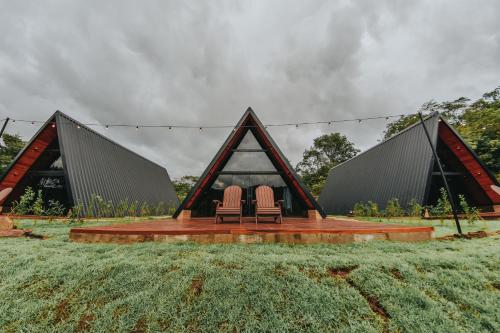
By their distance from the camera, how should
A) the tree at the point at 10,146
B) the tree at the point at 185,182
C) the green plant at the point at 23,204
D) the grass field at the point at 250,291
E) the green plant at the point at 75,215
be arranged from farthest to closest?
the tree at the point at 185,182 < the tree at the point at 10,146 < the green plant at the point at 75,215 < the green plant at the point at 23,204 < the grass field at the point at 250,291

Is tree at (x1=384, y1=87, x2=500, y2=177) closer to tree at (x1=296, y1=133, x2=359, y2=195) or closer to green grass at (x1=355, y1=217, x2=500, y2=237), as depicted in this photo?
green grass at (x1=355, y1=217, x2=500, y2=237)

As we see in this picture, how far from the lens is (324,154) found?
35406 millimetres

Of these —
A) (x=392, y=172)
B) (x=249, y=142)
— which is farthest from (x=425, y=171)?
(x=249, y=142)

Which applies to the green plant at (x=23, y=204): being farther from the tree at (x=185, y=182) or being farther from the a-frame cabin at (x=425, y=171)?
the tree at (x=185, y=182)

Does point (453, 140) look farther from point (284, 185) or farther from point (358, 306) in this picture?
point (358, 306)

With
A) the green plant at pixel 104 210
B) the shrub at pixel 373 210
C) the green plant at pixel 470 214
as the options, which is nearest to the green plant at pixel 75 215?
the green plant at pixel 104 210

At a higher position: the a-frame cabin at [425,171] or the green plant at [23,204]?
the a-frame cabin at [425,171]

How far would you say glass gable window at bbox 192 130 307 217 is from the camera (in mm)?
8102

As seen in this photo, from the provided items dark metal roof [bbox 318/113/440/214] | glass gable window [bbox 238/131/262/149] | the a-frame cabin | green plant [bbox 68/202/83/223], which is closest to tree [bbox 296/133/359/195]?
dark metal roof [bbox 318/113/440/214]

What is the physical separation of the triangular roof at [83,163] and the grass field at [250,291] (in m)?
9.04

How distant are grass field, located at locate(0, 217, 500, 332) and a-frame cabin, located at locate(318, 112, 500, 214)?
8513mm

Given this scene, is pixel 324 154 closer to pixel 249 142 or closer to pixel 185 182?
pixel 185 182

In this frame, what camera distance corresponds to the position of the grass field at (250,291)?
1786mm

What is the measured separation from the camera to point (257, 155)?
8492 mm
